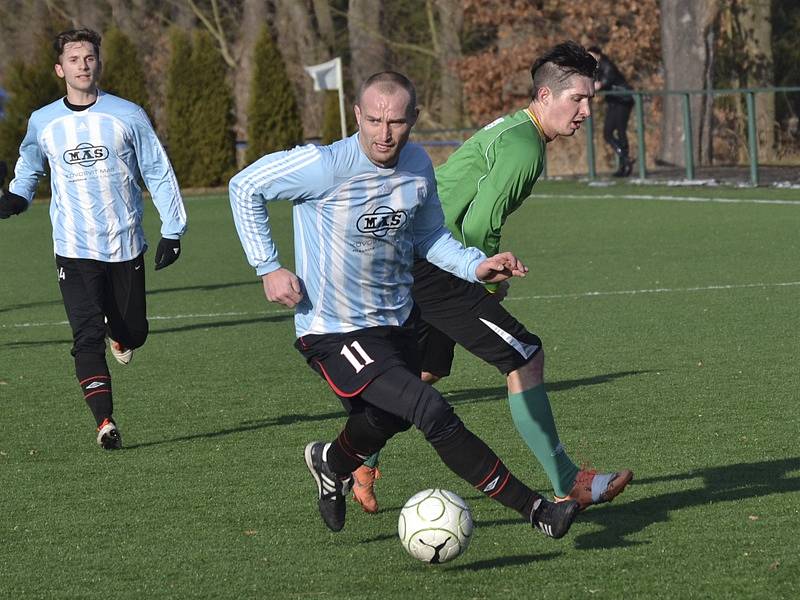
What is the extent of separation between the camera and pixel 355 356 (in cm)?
544

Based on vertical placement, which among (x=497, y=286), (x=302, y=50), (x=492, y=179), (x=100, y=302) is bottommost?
(x=302, y=50)

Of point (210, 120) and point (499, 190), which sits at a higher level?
point (499, 190)

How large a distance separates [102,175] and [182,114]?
27.5 meters

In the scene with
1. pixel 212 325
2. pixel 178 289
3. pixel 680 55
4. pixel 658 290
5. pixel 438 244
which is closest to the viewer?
pixel 438 244

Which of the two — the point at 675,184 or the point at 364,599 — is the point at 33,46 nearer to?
the point at 675,184

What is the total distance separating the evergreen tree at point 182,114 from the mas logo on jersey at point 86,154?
27.2 meters

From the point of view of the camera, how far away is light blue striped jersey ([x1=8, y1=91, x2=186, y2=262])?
805 centimetres

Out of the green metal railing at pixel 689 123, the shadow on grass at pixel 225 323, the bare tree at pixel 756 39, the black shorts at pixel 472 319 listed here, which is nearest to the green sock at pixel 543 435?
the black shorts at pixel 472 319

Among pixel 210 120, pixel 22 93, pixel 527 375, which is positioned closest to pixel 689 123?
pixel 210 120

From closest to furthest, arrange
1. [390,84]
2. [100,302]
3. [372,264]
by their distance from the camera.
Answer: [390,84] → [372,264] → [100,302]

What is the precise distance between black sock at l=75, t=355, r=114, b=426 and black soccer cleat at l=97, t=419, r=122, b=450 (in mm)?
62

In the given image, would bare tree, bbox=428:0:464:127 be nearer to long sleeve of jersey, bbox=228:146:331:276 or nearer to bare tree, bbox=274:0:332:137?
bare tree, bbox=274:0:332:137

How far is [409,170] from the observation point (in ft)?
18.0

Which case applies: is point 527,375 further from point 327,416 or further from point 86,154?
point 86,154
